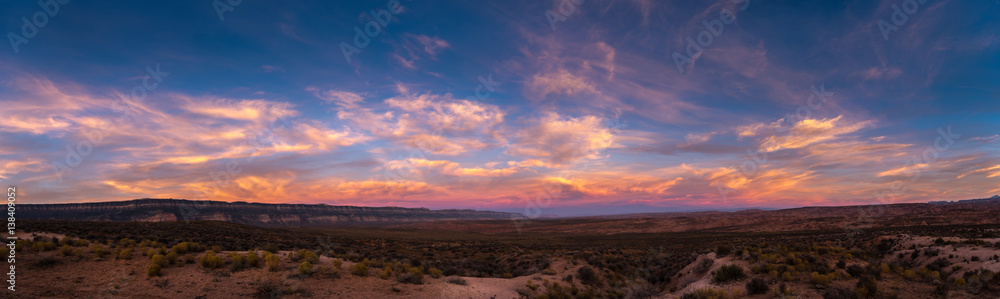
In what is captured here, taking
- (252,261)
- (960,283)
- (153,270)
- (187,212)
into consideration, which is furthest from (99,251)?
(187,212)

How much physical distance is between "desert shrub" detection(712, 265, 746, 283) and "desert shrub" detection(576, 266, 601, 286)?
691cm

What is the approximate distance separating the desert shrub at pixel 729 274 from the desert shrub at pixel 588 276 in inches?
272

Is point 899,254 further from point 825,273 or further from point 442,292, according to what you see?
point 442,292

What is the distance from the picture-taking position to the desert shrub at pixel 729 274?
17.1m

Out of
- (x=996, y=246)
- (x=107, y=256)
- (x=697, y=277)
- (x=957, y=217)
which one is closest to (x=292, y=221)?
(x=107, y=256)

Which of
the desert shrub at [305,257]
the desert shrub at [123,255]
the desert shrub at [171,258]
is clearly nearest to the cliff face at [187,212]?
the desert shrub at [123,255]

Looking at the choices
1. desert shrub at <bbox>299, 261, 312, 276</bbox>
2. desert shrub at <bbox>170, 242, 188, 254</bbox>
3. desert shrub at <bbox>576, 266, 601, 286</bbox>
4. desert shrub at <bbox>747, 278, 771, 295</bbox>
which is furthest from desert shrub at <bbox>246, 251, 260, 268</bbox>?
desert shrub at <bbox>747, 278, 771, 295</bbox>

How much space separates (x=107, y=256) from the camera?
16.5m

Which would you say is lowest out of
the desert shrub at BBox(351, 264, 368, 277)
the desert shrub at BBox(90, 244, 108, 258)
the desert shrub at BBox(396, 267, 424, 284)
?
the desert shrub at BBox(396, 267, 424, 284)

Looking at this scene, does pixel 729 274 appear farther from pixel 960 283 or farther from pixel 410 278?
pixel 410 278

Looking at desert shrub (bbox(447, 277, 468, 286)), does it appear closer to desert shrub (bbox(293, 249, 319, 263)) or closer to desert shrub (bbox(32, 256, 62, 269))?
desert shrub (bbox(293, 249, 319, 263))

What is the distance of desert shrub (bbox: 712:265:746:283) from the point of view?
672 inches

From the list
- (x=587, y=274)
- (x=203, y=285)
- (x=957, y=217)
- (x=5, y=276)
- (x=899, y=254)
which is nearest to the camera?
(x=5, y=276)

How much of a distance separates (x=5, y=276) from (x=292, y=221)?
17290cm
